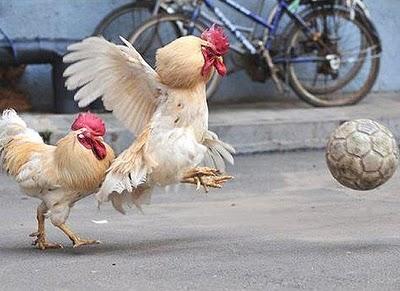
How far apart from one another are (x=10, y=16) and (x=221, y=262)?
5.66 m

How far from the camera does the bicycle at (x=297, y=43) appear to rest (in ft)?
35.4

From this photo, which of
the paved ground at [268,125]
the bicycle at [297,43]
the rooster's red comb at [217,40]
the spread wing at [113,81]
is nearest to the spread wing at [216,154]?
the spread wing at [113,81]

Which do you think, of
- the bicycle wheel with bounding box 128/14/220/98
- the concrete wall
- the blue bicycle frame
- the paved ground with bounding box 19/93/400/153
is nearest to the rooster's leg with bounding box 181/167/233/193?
the paved ground with bounding box 19/93/400/153

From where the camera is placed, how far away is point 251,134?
10.3 meters

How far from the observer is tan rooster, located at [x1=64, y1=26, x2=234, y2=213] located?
20.7ft

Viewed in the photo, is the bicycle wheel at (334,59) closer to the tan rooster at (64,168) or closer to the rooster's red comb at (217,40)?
the rooster's red comb at (217,40)

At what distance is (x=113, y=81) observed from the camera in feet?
22.0

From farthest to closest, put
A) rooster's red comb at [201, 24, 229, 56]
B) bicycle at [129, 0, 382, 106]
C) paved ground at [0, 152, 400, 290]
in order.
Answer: bicycle at [129, 0, 382, 106] → rooster's red comb at [201, 24, 229, 56] → paved ground at [0, 152, 400, 290]

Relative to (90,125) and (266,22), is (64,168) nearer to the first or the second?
(90,125)

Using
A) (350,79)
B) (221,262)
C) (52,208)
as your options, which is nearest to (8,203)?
(52,208)

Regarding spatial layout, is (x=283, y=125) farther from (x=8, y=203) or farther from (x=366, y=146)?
(x=366, y=146)

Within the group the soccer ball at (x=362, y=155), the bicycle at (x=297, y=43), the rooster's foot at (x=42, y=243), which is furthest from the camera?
the bicycle at (x=297, y=43)

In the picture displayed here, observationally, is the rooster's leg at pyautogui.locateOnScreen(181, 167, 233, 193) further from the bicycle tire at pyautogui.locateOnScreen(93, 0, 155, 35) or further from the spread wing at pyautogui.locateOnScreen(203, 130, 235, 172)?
the bicycle tire at pyautogui.locateOnScreen(93, 0, 155, 35)

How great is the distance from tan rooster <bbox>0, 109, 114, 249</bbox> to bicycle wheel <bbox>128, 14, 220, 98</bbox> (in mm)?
4069
